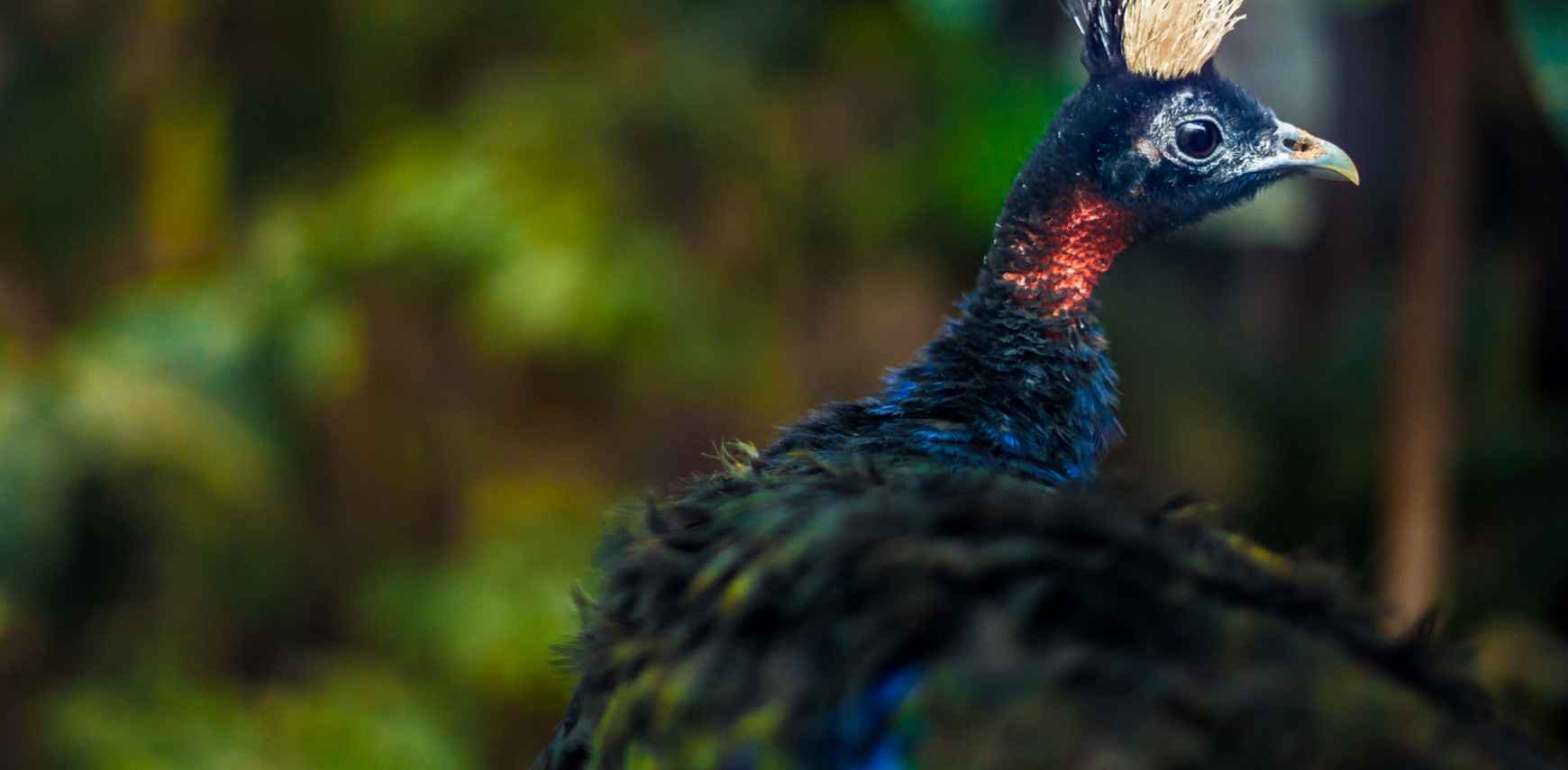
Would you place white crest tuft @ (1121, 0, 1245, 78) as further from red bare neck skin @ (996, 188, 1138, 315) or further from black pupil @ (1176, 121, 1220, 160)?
red bare neck skin @ (996, 188, 1138, 315)

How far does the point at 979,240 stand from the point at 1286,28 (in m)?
2.04

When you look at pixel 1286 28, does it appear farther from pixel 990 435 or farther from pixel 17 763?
pixel 17 763

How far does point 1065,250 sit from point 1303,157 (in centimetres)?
50

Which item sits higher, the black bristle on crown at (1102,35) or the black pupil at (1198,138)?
the black bristle on crown at (1102,35)

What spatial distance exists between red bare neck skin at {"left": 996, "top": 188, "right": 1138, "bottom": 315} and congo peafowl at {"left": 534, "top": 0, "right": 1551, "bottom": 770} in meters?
0.38

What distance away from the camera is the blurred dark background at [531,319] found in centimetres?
406

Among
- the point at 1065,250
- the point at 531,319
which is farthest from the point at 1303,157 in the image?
the point at 531,319

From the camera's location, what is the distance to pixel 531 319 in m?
3.95

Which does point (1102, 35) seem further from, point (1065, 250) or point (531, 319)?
point (531, 319)

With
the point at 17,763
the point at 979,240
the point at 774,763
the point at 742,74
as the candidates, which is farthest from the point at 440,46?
the point at 774,763

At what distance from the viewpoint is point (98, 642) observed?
4.64 meters

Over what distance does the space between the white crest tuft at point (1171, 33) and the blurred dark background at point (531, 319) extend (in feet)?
4.95

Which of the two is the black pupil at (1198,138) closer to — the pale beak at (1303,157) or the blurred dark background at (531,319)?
the pale beak at (1303,157)

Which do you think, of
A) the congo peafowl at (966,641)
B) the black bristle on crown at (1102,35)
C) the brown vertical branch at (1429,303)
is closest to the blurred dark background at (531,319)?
the brown vertical branch at (1429,303)
